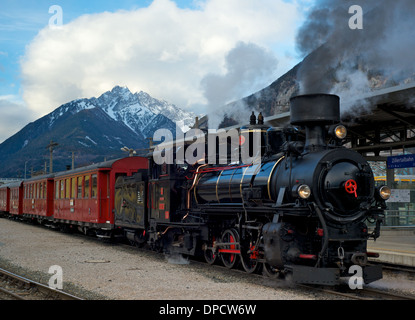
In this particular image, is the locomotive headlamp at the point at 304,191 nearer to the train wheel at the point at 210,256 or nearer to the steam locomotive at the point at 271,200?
the steam locomotive at the point at 271,200

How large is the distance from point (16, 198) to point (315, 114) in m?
29.0

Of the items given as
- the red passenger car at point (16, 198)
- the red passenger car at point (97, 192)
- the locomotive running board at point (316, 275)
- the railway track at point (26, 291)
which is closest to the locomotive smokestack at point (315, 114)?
the locomotive running board at point (316, 275)

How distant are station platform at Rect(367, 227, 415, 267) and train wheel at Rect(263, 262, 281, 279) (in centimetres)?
398

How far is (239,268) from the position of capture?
1125 cm

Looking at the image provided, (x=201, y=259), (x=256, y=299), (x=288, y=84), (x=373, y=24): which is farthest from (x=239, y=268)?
(x=288, y=84)

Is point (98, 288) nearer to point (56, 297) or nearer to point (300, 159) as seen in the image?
point (56, 297)

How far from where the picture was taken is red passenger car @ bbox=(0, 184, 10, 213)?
3703cm

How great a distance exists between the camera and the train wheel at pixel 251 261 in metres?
9.50

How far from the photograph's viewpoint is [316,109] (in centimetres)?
865

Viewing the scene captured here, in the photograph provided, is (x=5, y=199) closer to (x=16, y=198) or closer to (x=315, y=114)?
(x=16, y=198)

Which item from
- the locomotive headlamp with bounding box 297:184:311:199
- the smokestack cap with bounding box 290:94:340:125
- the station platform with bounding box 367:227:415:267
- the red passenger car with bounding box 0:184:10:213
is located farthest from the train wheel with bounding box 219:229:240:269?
the red passenger car with bounding box 0:184:10:213

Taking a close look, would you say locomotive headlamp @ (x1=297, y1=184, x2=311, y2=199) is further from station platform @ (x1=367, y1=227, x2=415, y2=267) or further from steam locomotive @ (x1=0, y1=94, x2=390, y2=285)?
station platform @ (x1=367, y1=227, x2=415, y2=267)
